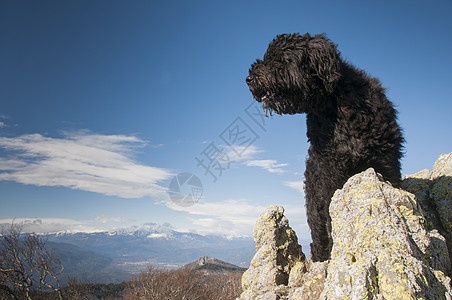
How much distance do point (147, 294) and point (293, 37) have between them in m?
81.4

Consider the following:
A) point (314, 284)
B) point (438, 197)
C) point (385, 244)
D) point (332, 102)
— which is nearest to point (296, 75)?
point (332, 102)

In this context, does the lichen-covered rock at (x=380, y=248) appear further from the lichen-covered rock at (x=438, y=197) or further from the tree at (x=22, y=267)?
the tree at (x=22, y=267)

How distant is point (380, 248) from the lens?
2.59 m

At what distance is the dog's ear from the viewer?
3270mm

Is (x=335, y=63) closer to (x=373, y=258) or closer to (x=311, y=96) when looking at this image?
(x=311, y=96)

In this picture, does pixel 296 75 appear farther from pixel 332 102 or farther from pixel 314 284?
pixel 314 284

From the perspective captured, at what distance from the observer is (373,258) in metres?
2.56

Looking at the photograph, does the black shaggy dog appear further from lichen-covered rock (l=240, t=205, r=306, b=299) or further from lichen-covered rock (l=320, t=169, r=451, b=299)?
lichen-covered rock (l=240, t=205, r=306, b=299)

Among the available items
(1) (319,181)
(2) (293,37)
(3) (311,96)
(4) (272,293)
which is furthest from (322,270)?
(2) (293,37)

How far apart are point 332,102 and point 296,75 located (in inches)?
22.1

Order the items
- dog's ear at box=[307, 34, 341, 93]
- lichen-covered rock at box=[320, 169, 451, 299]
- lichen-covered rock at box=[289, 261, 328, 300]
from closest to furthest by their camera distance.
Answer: lichen-covered rock at box=[320, 169, 451, 299]
dog's ear at box=[307, 34, 341, 93]
lichen-covered rock at box=[289, 261, 328, 300]

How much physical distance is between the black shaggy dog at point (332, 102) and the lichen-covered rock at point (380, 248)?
0.31m

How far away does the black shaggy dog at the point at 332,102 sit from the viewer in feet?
10.8

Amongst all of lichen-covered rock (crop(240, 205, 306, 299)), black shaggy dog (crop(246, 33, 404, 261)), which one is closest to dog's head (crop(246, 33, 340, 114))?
black shaggy dog (crop(246, 33, 404, 261))
